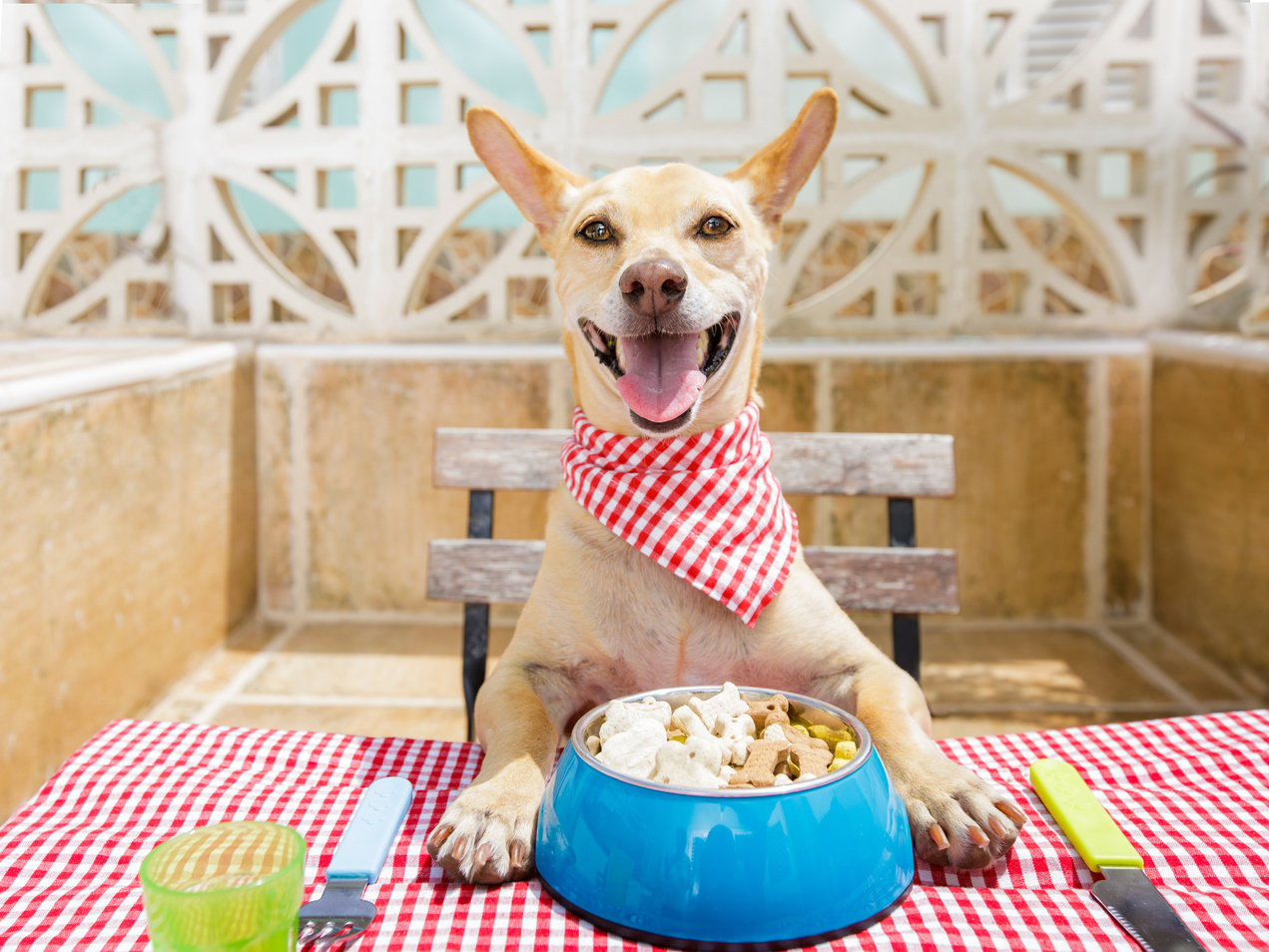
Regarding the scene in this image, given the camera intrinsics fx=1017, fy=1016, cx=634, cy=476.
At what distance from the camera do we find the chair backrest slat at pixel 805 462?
2.10 meters

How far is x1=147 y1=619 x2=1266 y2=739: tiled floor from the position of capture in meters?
3.07

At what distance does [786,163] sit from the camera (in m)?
1.85

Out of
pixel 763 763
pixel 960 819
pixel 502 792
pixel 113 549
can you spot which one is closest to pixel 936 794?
pixel 960 819

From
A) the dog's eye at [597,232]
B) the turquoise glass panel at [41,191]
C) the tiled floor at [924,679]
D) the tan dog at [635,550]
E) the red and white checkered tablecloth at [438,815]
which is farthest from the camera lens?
the turquoise glass panel at [41,191]

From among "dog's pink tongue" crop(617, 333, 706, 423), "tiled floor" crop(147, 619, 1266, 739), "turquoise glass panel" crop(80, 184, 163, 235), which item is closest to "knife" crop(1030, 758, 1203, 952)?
"dog's pink tongue" crop(617, 333, 706, 423)

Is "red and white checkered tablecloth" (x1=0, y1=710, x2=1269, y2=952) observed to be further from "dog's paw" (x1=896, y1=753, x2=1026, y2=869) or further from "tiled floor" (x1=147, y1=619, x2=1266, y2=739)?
"tiled floor" (x1=147, y1=619, x2=1266, y2=739)

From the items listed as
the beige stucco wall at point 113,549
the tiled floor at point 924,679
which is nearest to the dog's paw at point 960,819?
the tiled floor at point 924,679

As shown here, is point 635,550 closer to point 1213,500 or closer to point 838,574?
point 838,574

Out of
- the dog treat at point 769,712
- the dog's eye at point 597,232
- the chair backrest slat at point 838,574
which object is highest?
the dog's eye at point 597,232

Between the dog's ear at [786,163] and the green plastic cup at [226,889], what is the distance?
4.53 feet

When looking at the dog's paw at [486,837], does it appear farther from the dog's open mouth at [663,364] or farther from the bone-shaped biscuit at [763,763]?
the dog's open mouth at [663,364]

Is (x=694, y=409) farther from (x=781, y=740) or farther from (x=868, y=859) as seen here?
(x=868, y=859)

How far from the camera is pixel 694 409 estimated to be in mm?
1563

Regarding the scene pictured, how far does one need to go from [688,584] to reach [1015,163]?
284 centimetres
